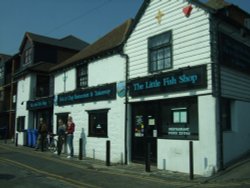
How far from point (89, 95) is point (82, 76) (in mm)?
1849

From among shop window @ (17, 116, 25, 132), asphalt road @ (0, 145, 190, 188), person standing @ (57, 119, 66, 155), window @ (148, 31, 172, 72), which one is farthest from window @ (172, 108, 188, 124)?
shop window @ (17, 116, 25, 132)

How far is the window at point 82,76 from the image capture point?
1849cm

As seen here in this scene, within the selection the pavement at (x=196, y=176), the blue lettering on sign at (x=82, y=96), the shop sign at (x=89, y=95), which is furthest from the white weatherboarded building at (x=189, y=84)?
the blue lettering on sign at (x=82, y=96)

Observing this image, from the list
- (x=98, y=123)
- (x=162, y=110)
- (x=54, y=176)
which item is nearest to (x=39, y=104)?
(x=98, y=123)

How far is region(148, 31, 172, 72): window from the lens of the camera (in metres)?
13.2

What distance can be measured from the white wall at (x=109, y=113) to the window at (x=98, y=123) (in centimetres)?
22

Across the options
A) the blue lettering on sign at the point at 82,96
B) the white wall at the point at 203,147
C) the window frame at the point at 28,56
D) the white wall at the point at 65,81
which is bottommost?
the white wall at the point at 203,147

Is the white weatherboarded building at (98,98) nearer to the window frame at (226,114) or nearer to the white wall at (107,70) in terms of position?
the white wall at (107,70)

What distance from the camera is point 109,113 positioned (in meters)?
16.0

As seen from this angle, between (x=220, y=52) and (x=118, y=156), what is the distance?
6518mm

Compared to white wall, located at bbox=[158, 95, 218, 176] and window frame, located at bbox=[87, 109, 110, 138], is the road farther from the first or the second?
window frame, located at bbox=[87, 109, 110, 138]

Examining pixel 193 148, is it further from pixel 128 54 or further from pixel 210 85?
pixel 128 54

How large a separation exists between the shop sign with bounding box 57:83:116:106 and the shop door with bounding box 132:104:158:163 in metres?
1.70

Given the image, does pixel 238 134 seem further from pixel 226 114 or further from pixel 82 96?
pixel 82 96
